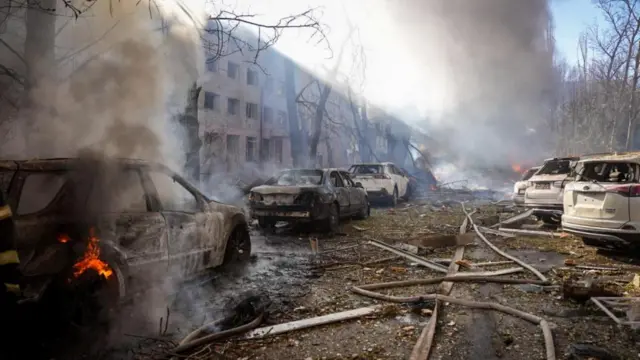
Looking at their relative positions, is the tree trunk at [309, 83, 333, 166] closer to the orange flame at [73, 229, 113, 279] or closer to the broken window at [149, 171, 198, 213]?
the broken window at [149, 171, 198, 213]

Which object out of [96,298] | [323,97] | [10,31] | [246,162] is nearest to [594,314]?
[96,298]

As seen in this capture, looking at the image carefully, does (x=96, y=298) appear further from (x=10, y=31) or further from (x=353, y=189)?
(x=353, y=189)

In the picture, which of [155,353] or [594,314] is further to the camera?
[594,314]

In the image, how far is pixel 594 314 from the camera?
429 centimetres

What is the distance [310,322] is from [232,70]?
93.3 feet

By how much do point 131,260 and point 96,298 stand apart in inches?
17.9

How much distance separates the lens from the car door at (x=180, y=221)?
4539mm

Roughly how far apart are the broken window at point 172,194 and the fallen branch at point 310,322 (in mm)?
1782

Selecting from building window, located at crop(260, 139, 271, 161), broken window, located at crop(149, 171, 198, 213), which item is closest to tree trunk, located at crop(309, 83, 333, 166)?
building window, located at crop(260, 139, 271, 161)

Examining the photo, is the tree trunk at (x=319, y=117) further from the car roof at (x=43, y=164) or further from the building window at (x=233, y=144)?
the car roof at (x=43, y=164)

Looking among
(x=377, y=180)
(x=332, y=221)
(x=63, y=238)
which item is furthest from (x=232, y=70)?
(x=63, y=238)

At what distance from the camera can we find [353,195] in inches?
449

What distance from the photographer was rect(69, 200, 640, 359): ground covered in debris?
11.3ft

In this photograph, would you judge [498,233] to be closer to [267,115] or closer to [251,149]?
[251,149]
